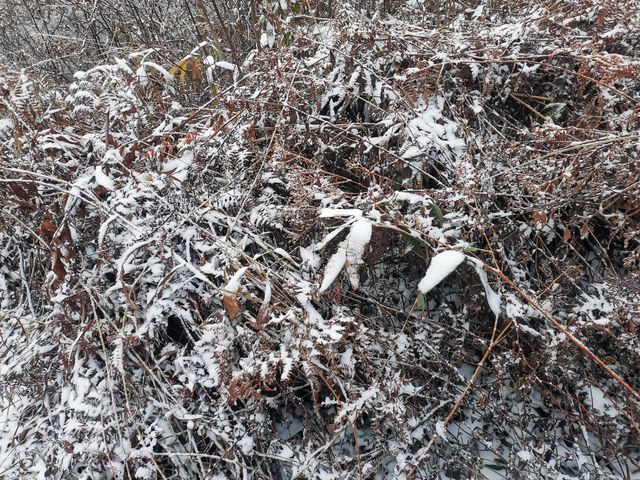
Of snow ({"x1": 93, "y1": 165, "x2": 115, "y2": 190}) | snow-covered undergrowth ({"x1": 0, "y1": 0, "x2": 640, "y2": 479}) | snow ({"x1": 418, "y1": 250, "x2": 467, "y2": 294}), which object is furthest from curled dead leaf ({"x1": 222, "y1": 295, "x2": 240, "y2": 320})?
snow ({"x1": 93, "y1": 165, "x2": 115, "y2": 190})

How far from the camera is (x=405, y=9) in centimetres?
289

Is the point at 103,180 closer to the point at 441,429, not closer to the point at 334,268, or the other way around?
the point at 334,268

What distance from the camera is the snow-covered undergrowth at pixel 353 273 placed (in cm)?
165

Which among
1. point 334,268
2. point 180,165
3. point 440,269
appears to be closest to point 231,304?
point 334,268

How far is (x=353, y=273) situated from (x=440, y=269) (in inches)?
9.8

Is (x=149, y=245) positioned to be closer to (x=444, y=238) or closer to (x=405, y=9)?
(x=444, y=238)

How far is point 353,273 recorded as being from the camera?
55.8 inches

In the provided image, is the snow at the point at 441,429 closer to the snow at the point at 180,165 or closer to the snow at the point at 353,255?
the snow at the point at 353,255

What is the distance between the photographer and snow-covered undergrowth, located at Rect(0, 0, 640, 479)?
165 centimetres

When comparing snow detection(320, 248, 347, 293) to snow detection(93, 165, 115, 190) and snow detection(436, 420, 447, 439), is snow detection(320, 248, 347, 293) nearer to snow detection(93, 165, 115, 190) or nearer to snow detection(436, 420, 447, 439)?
snow detection(436, 420, 447, 439)

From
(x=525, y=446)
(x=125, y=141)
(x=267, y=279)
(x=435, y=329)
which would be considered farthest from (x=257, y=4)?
(x=525, y=446)

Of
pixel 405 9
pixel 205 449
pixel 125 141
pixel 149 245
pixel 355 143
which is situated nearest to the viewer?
pixel 205 449

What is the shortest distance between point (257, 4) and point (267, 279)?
85.9 inches

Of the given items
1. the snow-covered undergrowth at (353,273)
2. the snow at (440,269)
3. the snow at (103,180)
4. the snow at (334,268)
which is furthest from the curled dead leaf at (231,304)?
the snow at (103,180)
